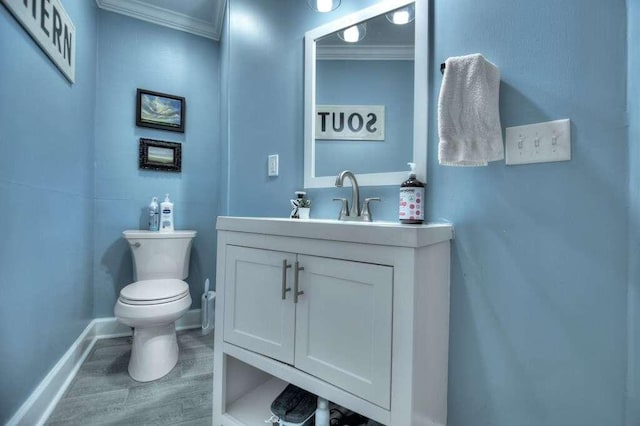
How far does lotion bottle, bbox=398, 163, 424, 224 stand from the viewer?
972 mm

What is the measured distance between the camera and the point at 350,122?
4.35 ft

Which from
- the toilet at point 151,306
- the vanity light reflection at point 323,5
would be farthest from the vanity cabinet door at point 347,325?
the vanity light reflection at point 323,5

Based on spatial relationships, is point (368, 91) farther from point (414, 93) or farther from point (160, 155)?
Answer: point (160, 155)

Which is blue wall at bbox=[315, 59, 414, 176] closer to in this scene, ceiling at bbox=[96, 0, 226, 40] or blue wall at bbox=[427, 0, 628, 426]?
blue wall at bbox=[427, 0, 628, 426]

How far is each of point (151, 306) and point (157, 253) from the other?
0.52 metres

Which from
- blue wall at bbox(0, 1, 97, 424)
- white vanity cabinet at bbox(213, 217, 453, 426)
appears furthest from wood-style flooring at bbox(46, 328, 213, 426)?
white vanity cabinet at bbox(213, 217, 453, 426)

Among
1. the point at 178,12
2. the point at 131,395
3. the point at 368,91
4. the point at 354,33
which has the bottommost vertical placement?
the point at 131,395

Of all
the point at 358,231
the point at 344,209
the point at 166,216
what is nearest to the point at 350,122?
the point at 344,209

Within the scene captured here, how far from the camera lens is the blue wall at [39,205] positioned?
1.00 meters

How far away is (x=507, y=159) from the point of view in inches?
35.4

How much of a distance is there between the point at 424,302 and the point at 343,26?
1.23m

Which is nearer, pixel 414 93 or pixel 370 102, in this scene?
pixel 414 93

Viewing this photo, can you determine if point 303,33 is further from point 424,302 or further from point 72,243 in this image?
point 72,243

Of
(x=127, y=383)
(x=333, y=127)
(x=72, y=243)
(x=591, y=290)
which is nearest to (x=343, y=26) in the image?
(x=333, y=127)
